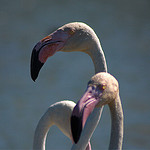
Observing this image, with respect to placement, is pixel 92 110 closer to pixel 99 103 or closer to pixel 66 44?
pixel 99 103

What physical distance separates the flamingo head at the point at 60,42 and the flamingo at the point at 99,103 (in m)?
0.38

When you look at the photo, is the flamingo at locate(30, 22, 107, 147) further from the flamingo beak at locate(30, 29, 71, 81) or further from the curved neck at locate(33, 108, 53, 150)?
the curved neck at locate(33, 108, 53, 150)

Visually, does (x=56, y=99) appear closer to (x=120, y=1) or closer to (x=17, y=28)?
(x=17, y=28)

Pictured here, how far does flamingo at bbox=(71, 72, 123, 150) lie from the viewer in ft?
4.75

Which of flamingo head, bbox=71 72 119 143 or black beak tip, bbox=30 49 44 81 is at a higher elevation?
black beak tip, bbox=30 49 44 81

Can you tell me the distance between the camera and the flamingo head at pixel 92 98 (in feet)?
4.74

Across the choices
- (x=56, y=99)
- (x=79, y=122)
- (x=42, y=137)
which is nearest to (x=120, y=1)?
(x=56, y=99)

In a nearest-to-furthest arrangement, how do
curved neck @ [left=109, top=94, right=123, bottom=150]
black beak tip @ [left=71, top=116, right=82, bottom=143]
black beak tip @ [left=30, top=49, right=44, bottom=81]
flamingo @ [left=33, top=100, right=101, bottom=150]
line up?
1. black beak tip @ [left=71, top=116, right=82, bottom=143]
2. curved neck @ [left=109, top=94, right=123, bottom=150]
3. black beak tip @ [left=30, top=49, right=44, bottom=81]
4. flamingo @ [left=33, top=100, right=101, bottom=150]

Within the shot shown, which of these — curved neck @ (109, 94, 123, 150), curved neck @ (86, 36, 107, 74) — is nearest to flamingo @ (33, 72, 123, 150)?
curved neck @ (109, 94, 123, 150)

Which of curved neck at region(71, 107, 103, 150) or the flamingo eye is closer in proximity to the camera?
the flamingo eye

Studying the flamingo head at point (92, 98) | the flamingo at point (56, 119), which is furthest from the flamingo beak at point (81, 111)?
the flamingo at point (56, 119)

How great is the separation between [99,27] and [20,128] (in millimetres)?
2768

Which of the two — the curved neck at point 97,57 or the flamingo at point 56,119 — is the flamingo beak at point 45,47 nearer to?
the curved neck at point 97,57

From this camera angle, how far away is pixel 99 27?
754cm
